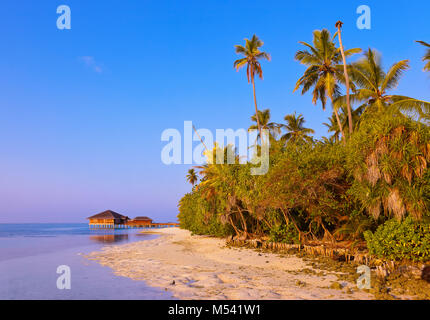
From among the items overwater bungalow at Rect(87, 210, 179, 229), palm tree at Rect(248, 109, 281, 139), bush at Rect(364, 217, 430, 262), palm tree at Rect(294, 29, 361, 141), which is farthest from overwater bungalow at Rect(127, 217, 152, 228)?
bush at Rect(364, 217, 430, 262)

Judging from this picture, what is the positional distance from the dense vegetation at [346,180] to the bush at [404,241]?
0.09ft

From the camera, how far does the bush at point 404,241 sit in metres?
9.01

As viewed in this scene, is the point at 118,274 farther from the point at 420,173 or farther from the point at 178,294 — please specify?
the point at 420,173

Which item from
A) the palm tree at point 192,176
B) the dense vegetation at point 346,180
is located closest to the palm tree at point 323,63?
the dense vegetation at point 346,180

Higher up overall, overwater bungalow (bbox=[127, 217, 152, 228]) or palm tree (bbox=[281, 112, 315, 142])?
palm tree (bbox=[281, 112, 315, 142])

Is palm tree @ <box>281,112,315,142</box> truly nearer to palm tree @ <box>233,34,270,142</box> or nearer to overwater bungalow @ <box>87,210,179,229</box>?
palm tree @ <box>233,34,270,142</box>

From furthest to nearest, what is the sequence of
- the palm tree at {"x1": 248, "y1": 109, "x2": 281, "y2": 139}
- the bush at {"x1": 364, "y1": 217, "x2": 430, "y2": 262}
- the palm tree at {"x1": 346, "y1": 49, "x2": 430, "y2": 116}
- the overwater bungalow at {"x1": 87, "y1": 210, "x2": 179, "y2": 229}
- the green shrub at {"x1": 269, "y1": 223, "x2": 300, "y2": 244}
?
the overwater bungalow at {"x1": 87, "y1": 210, "x2": 179, "y2": 229}, the palm tree at {"x1": 248, "y1": 109, "x2": 281, "y2": 139}, the palm tree at {"x1": 346, "y1": 49, "x2": 430, "y2": 116}, the green shrub at {"x1": 269, "y1": 223, "x2": 300, "y2": 244}, the bush at {"x1": 364, "y1": 217, "x2": 430, "y2": 262}

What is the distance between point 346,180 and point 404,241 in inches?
155

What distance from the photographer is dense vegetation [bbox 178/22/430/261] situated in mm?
9281

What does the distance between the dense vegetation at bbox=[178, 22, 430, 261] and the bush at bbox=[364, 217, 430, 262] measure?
28 mm

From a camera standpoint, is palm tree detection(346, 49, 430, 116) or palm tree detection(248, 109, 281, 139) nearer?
palm tree detection(346, 49, 430, 116)

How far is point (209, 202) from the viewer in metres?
24.5

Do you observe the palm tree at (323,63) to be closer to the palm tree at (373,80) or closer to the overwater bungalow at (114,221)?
the palm tree at (373,80)
